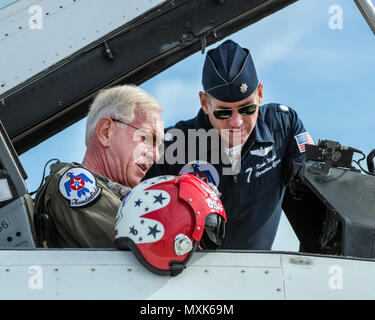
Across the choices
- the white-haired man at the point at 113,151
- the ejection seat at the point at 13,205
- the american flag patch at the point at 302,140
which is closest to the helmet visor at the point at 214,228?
the white-haired man at the point at 113,151

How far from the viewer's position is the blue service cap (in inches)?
111

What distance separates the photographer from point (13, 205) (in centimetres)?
189

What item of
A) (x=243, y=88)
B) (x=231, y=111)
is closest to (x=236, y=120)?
(x=231, y=111)

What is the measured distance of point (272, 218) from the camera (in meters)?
3.00

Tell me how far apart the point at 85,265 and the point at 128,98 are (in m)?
0.90

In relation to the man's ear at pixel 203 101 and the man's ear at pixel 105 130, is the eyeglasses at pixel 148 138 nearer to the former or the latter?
the man's ear at pixel 105 130

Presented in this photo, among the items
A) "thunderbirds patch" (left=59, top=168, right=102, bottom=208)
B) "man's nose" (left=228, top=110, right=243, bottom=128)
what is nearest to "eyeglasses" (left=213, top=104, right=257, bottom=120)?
"man's nose" (left=228, top=110, right=243, bottom=128)

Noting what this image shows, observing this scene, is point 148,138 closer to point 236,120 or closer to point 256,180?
point 236,120

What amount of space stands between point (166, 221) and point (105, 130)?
29.3 inches

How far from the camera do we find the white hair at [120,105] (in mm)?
2264

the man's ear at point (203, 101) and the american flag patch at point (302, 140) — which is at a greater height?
the man's ear at point (203, 101)

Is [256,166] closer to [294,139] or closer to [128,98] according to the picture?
[294,139]

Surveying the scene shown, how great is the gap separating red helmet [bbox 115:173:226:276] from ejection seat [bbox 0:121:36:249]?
0.36 meters

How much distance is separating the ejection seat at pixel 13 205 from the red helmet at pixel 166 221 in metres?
0.36
